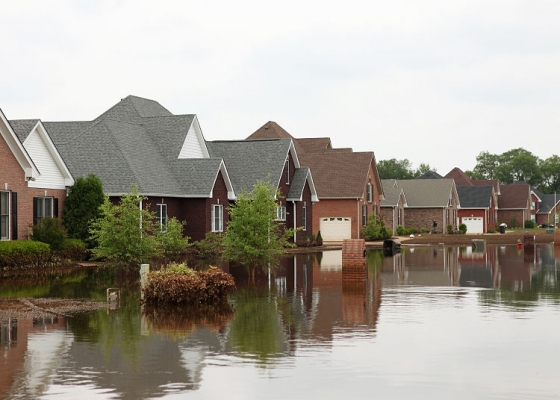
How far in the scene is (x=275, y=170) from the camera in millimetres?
55750

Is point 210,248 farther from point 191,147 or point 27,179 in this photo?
point 191,147

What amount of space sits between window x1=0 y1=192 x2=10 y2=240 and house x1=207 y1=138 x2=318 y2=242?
1892 centimetres

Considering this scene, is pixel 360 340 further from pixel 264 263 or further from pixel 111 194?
pixel 111 194

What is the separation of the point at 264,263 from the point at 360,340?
1742 cm

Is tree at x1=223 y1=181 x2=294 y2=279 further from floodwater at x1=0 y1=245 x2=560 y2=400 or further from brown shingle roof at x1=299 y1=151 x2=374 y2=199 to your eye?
brown shingle roof at x1=299 y1=151 x2=374 y2=199

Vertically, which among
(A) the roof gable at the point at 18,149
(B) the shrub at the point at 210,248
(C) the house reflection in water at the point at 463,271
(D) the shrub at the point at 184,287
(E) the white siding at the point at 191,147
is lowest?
(C) the house reflection in water at the point at 463,271

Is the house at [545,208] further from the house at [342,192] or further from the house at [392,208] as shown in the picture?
the house at [342,192]

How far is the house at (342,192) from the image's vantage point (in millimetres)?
70562

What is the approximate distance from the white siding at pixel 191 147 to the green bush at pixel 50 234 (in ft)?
46.7

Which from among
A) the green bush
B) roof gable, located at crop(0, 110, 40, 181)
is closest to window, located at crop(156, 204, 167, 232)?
the green bush

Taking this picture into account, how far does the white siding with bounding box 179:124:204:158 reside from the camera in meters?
52.0

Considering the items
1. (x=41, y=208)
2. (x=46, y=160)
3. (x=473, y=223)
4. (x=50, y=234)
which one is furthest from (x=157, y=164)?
(x=473, y=223)

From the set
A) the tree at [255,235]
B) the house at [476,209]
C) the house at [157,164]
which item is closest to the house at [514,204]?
the house at [476,209]

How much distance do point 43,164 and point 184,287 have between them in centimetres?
2167
